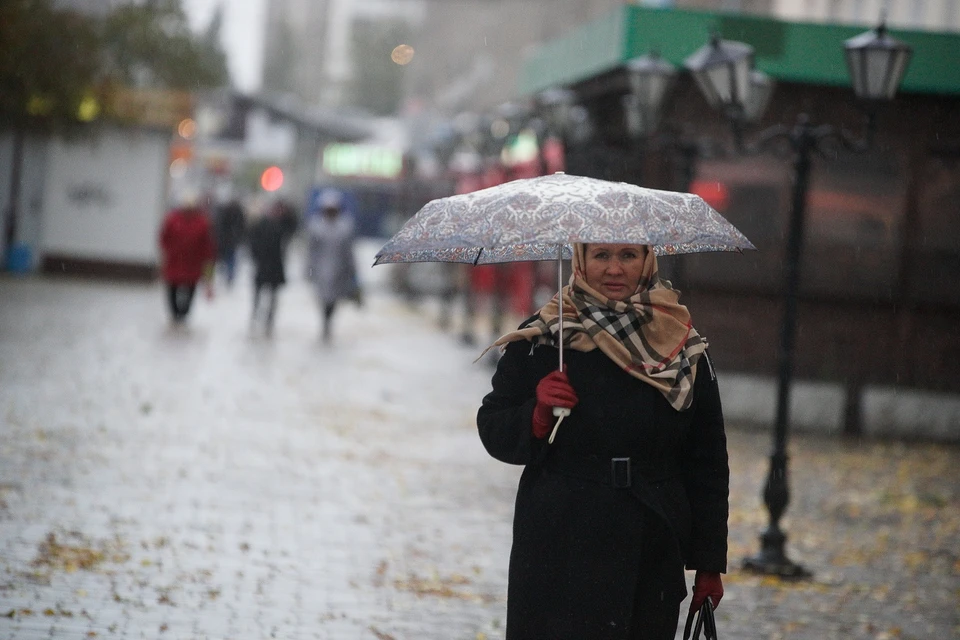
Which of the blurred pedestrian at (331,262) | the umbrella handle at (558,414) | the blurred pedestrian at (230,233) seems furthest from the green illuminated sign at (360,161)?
the umbrella handle at (558,414)

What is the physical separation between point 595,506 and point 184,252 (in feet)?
58.2

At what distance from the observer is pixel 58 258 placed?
32.0m

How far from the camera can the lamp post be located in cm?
924

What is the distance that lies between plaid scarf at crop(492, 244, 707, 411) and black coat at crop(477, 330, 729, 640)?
56mm

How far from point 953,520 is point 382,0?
402 feet

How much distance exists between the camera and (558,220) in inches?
167

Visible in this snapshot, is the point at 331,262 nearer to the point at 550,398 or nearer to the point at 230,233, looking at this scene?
the point at 230,233

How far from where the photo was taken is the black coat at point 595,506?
14.4 ft

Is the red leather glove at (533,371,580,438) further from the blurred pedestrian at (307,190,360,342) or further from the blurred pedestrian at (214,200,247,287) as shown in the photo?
the blurred pedestrian at (214,200,247,287)

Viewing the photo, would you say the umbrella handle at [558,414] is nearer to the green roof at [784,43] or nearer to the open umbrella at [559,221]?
the open umbrella at [559,221]

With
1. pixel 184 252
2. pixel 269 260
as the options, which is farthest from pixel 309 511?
pixel 269 260

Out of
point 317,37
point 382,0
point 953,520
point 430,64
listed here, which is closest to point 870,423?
point 953,520

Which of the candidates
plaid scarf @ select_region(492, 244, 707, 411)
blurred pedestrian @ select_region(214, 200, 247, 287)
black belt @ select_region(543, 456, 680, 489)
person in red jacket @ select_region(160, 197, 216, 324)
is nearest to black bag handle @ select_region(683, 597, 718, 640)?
black belt @ select_region(543, 456, 680, 489)

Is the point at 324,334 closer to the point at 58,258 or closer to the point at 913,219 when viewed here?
the point at 913,219
